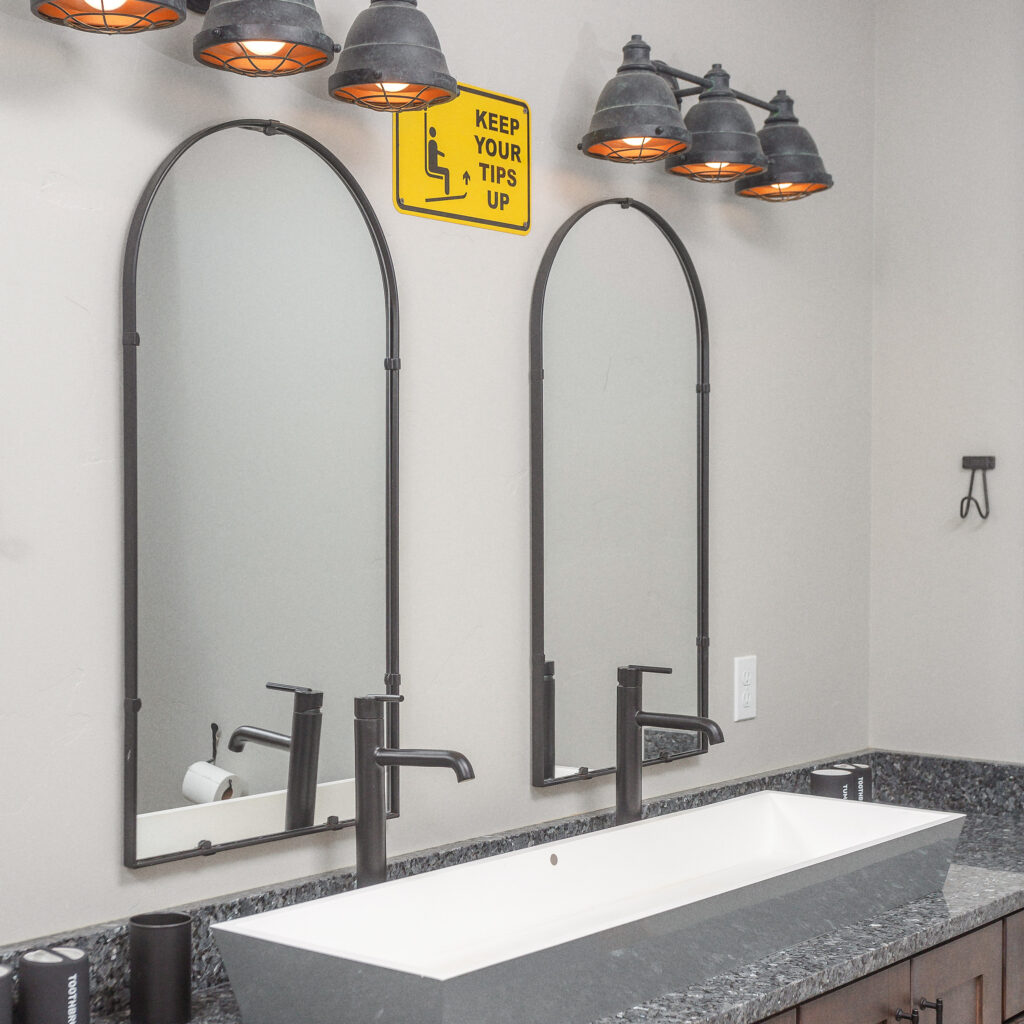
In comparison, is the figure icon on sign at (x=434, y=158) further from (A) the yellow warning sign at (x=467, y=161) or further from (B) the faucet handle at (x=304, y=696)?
(B) the faucet handle at (x=304, y=696)

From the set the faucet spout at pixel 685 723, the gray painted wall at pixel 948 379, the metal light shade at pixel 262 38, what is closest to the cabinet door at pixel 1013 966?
the faucet spout at pixel 685 723

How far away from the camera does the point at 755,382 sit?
7.93 feet

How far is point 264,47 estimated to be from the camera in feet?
4.79

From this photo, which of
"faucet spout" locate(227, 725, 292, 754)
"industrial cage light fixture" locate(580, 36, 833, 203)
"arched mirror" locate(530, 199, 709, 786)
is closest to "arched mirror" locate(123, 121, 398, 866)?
"faucet spout" locate(227, 725, 292, 754)

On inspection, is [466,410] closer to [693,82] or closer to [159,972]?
[693,82]

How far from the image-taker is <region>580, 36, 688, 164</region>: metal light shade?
75.9 inches

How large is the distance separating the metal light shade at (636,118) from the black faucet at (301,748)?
3.04ft

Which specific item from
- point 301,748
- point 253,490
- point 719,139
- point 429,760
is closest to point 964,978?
point 429,760

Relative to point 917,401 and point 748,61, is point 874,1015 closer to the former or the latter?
point 917,401

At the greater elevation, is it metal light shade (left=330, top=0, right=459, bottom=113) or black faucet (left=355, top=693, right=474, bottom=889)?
metal light shade (left=330, top=0, right=459, bottom=113)

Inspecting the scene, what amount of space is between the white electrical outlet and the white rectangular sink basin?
260 millimetres

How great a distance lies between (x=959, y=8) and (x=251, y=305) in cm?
173

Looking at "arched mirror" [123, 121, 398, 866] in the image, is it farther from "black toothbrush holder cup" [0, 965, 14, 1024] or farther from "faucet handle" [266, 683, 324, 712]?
"black toothbrush holder cup" [0, 965, 14, 1024]

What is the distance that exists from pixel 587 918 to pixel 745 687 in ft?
2.42
